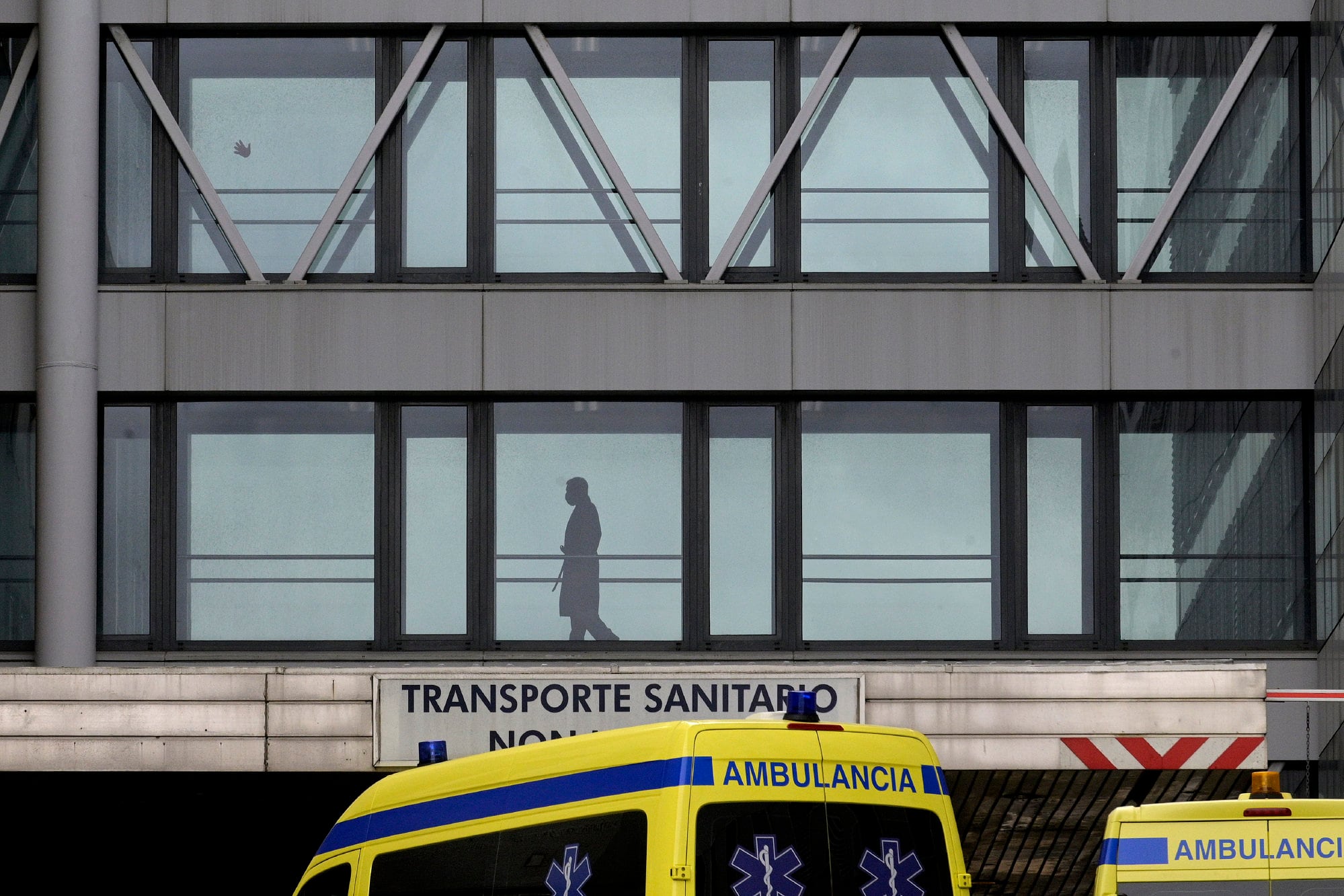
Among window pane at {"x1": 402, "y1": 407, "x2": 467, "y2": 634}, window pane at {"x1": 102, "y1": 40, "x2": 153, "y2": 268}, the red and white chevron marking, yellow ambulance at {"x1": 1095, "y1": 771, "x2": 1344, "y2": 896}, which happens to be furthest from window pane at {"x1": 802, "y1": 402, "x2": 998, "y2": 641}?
yellow ambulance at {"x1": 1095, "y1": 771, "x2": 1344, "y2": 896}

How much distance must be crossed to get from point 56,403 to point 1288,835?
35.6 ft

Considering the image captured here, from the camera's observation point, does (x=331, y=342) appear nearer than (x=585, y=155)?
Yes

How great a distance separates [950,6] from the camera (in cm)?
1661

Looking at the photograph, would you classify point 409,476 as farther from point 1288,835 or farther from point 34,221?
point 1288,835

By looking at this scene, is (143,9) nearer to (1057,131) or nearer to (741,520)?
(741,520)

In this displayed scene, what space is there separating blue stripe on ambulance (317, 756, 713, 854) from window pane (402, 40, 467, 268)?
21.8ft

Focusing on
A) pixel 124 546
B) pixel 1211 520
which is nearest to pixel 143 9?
pixel 124 546

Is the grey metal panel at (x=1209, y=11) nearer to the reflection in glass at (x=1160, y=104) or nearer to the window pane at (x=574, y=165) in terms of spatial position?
the reflection in glass at (x=1160, y=104)

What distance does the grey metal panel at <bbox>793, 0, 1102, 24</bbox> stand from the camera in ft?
54.4

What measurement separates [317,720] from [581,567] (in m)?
2.59

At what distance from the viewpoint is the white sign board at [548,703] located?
50.2ft

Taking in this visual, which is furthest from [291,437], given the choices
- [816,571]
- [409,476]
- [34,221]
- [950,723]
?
[950,723]

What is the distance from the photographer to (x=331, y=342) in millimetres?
16328

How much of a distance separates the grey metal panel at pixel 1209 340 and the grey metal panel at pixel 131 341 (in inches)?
322
